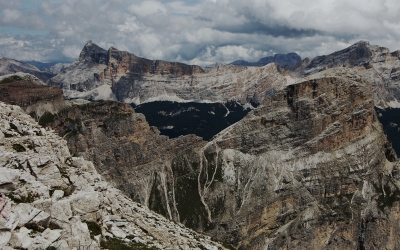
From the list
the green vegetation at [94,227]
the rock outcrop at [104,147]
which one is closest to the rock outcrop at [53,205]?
the green vegetation at [94,227]

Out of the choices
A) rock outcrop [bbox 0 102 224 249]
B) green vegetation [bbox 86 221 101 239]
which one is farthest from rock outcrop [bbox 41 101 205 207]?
green vegetation [bbox 86 221 101 239]

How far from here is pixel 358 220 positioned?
625ft

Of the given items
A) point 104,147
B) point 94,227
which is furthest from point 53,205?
point 104,147

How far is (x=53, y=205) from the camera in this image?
121 ft

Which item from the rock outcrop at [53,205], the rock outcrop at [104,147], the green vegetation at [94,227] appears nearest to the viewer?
the rock outcrop at [53,205]

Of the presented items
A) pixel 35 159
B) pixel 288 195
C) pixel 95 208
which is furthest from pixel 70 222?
pixel 288 195

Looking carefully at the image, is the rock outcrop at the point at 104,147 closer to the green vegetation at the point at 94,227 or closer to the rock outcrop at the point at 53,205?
the rock outcrop at the point at 53,205

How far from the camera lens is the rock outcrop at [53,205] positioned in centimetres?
3209

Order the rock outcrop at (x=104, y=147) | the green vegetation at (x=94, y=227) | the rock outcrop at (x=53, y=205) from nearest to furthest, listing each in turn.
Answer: the rock outcrop at (x=53, y=205), the green vegetation at (x=94, y=227), the rock outcrop at (x=104, y=147)

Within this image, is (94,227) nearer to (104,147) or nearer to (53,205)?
(53,205)

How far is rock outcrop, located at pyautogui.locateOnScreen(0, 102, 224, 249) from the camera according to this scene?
32094 mm

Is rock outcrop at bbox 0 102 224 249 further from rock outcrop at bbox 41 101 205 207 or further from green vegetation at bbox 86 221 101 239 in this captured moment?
rock outcrop at bbox 41 101 205 207

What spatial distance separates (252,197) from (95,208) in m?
153

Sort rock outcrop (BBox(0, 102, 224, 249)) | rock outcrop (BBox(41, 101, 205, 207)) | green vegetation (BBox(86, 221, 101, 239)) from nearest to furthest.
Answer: rock outcrop (BBox(0, 102, 224, 249)) → green vegetation (BBox(86, 221, 101, 239)) → rock outcrop (BBox(41, 101, 205, 207))
